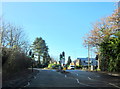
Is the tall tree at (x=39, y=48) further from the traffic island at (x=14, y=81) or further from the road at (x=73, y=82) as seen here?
the traffic island at (x=14, y=81)

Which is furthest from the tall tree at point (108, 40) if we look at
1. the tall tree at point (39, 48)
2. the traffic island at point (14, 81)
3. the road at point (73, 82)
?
the tall tree at point (39, 48)

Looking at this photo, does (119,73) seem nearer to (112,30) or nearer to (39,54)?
(112,30)

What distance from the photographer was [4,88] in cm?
1320

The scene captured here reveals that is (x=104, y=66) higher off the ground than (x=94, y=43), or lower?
lower

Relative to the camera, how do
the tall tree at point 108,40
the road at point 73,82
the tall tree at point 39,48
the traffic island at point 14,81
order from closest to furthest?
the traffic island at point 14,81
the road at point 73,82
the tall tree at point 108,40
the tall tree at point 39,48

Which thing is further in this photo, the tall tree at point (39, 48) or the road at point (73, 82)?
the tall tree at point (39, 48)

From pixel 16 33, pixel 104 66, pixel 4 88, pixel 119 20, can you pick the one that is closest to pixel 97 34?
pixel 104 66

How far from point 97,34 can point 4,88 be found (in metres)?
35.3

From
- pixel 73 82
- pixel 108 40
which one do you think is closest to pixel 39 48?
pixel 108 40

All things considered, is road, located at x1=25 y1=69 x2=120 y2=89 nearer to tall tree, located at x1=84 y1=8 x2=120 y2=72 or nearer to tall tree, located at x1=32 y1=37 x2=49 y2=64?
tall tree, located at x1=84 y1=8 x2=120 y2=72

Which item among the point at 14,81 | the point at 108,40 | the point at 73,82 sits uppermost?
the point at 108,40

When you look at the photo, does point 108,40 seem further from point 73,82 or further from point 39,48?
point 39,48

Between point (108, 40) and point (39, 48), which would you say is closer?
point (108, 40)

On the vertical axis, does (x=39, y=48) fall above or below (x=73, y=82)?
above
